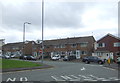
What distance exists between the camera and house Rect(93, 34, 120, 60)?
158 feet

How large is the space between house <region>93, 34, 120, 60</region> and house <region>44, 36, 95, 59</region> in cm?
484

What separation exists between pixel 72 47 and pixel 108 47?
15049 mm

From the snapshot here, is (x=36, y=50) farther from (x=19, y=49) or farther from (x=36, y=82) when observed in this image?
(x=36, y=82)

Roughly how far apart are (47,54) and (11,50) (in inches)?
1244

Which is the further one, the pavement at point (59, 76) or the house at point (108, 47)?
the house at point (108, 47)

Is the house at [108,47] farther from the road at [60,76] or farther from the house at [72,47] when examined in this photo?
the road at [60,76]

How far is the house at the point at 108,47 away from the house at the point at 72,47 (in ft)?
15.9

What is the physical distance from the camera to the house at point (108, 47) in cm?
4816

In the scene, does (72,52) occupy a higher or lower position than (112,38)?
lower

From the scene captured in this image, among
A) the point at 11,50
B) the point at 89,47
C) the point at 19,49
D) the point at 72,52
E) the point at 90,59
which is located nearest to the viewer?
the point at 90,59

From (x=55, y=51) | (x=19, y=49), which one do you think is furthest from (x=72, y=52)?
(x=19, y=49)

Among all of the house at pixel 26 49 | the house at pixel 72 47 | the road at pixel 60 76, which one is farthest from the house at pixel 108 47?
the house at pixel 26 49

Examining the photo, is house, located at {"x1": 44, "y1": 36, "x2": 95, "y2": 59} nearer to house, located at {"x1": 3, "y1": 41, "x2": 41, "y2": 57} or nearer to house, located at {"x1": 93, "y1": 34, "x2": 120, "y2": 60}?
house, located at {"x1": 93, "y1": 34, "x2": 120, "y2": 60}

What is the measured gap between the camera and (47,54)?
70.8 meters
